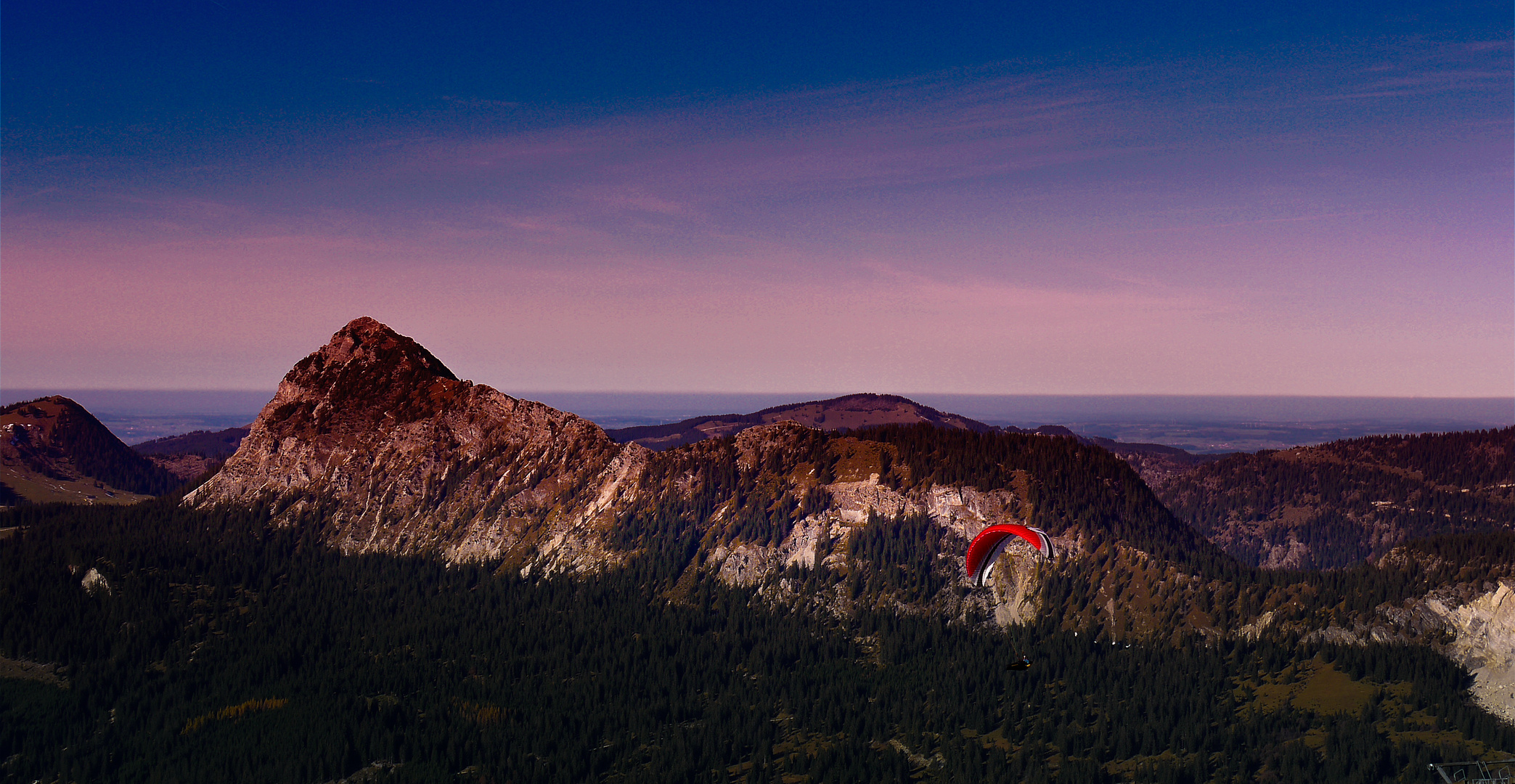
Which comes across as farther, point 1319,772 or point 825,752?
point 825,752

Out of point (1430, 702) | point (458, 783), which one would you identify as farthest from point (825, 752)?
point (1430, 702)

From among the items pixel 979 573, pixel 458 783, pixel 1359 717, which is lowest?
pixel 458 783

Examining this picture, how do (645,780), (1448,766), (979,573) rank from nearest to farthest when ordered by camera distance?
(979,573) < (1448,766) < (645,780)

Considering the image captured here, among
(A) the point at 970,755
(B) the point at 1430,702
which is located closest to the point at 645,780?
(A) the point at 970,755

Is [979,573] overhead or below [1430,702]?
overhead

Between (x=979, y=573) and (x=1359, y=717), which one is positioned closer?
(x=979, y=573)

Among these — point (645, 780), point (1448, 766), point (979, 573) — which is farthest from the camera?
point (645, 780)

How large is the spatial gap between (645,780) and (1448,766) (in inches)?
5492

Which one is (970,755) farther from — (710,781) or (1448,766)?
(1448,766)

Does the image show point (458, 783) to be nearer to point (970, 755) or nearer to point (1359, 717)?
point (970, 755)

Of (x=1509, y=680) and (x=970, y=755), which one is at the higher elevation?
(x=1509, y=680)

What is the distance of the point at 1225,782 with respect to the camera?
606 ft

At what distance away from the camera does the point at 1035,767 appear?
626 feet

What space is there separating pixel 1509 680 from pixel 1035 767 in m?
92.1
